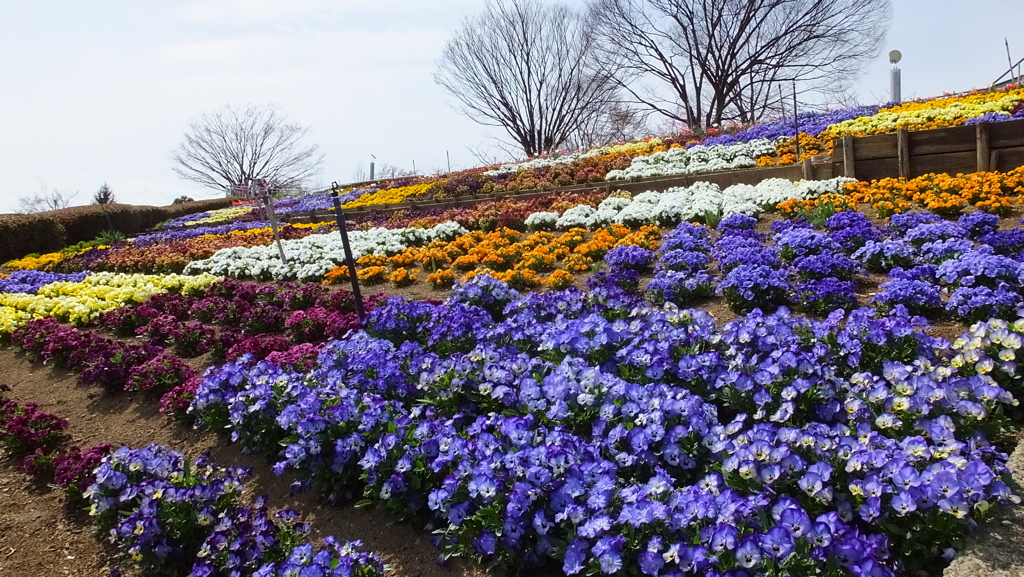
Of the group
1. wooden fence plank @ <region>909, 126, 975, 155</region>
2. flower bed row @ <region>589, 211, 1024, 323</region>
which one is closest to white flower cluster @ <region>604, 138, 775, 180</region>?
wooden fence plank @ <region>909, 126, 975, 155</region>

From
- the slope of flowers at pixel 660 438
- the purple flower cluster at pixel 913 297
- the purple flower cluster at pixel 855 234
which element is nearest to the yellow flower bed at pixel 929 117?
the purple flower cluster at pixel 855 234

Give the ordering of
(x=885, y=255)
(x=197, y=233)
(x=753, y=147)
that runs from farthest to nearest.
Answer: (x=197, y=233)
(x=753, y=147)
(x=885, y=255)

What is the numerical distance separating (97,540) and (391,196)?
16374 mm

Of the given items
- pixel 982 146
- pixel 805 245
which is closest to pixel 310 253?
pixel 805 245

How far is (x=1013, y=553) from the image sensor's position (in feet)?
7.69

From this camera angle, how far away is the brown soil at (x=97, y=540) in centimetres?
324

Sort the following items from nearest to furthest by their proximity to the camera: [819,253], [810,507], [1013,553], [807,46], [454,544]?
1. [1013,553]
2. [810,507]
3. [454,544]
4. [819,253]
5. [807,46]

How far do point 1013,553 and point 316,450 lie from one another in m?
3.41

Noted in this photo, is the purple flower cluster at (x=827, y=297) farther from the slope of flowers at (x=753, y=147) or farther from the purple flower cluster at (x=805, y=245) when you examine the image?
the slope of flowers at (x=753, y=147)

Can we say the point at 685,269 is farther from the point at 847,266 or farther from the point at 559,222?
the point at 559,222

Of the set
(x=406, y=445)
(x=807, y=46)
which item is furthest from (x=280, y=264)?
(x=807, y=46)

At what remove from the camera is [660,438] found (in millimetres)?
3104

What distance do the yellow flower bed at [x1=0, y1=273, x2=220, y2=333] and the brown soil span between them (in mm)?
2931

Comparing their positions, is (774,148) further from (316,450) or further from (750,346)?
Result: (316,450)
